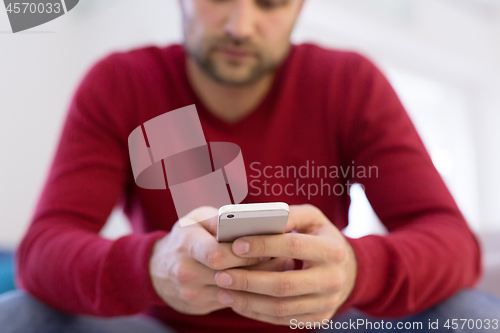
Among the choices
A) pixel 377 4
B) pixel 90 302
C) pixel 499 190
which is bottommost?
pixel 499 190

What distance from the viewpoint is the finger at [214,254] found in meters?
0.37

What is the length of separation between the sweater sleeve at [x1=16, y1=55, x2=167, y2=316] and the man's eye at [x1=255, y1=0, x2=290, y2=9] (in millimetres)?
226

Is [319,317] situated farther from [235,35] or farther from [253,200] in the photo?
[235,35]

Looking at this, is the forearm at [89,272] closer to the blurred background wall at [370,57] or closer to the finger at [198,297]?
the finger at [198,297]

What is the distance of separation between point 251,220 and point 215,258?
2.2 inches

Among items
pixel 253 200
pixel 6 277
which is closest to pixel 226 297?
pixel 253 200

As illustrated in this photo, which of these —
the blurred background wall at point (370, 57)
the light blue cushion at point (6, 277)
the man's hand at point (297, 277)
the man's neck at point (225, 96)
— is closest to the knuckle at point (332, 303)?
the man's hand at point (297, 277)

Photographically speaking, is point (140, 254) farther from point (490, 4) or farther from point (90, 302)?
point (490, 4)

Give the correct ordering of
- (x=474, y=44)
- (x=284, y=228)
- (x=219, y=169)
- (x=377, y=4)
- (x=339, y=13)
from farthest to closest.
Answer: (x=474, y=44) → (x=377, y=4) → (x=339, y=13) → (x=219, y=169) → (x=284, y=228)

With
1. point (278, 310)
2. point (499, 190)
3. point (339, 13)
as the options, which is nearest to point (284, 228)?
point (278, 310)

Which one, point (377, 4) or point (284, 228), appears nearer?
point (284, 228)

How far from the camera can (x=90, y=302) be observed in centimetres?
46

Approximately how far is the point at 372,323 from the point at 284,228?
25 centimetres
